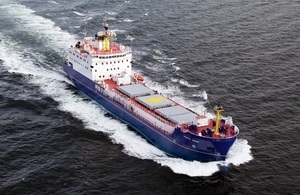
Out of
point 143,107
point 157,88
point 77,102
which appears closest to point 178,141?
point 143,107

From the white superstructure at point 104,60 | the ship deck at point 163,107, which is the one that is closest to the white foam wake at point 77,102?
the ship deck at point 163,107

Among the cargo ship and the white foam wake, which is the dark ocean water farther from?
the cargo ship

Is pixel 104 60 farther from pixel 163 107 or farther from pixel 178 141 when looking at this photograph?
pixel 178 141

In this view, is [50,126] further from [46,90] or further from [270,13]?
[270,13]

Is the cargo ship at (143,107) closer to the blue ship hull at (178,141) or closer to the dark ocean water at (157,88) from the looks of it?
the blue ship hull at (178,141)

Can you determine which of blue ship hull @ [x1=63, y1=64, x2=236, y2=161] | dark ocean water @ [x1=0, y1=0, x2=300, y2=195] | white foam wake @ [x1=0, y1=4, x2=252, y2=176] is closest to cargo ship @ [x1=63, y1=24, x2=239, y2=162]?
blue ship hull @ [x1=63, y1=64, x2=236, y2=161]

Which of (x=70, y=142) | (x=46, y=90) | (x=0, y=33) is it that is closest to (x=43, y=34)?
(x=0, y=33)
